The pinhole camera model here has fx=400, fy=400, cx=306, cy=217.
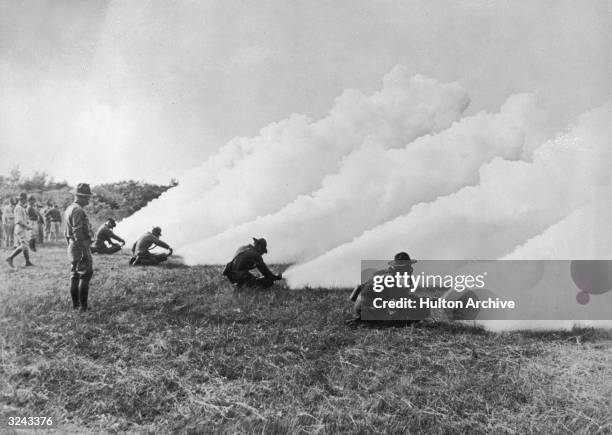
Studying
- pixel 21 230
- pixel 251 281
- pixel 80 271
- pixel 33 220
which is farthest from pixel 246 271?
pixel 33 220

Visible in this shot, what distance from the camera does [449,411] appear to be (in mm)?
4797

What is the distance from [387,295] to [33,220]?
33.9 ft

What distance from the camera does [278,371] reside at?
556 cm

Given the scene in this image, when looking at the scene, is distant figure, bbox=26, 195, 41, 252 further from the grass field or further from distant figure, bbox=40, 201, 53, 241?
the grass field

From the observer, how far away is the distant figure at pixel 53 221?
12562mm

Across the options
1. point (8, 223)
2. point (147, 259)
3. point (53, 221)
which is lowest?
point (147, 259)

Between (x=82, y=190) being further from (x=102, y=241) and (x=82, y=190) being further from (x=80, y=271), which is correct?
(x=102, y=241)

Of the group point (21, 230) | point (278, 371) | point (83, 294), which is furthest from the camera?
point (21, 230)

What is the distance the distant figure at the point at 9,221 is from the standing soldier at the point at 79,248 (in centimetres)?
302

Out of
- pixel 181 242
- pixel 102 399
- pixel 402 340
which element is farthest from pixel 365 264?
pixel 181 242

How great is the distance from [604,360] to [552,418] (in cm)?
191

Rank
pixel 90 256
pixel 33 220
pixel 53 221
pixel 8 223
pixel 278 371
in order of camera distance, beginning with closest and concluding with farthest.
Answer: pixel 278 371
pixel 90 256
pixel 8 223
pixel 33 220
pixel 53 221

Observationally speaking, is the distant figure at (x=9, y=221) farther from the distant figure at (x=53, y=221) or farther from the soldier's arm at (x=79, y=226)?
the soldier's arm at (x=79, y=226)

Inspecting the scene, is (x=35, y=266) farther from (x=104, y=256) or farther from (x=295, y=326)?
(x=295, y=326)
